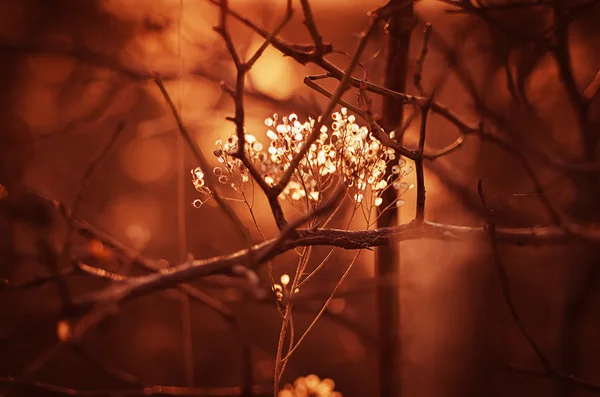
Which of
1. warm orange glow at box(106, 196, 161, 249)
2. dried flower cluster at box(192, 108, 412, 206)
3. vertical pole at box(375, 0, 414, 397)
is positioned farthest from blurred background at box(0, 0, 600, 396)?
dried flower cluster at box(192, 108, 412, 206)

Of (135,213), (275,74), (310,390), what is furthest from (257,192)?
(135,213)

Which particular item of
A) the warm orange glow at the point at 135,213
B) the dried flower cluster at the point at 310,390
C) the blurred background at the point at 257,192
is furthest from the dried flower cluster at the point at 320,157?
the warm orange glow at the point at 135,213

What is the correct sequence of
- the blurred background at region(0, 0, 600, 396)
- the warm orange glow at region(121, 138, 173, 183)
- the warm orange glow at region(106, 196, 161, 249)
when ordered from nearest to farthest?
1. the blurred background at region(0, 0, 600, 396)
2. the warm orange glow at region(106, 196, 161, 249)
3. the warm orange glow at region(121, 138, 173, 183)

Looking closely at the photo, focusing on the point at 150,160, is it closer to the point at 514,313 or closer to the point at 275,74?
the point at 275,74

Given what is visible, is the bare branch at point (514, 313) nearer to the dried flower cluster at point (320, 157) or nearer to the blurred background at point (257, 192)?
the dried flower cluster at point (320, 157)

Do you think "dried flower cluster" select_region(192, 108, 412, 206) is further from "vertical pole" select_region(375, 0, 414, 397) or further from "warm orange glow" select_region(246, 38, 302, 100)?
"warm orange glow" select_region(246, 38, 302, 100)

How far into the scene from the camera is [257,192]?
47.1 inches

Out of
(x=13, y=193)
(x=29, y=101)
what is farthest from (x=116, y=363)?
(x=13, y=193)

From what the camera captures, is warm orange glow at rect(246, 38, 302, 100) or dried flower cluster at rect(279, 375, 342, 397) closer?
dried flower cluster at rect(279, 375, 342, 397)

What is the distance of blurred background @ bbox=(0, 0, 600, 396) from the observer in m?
1.23

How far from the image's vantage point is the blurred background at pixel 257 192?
123cm

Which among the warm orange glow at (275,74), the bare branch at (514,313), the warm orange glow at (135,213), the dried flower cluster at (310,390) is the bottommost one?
the dried flower cluster at (310,390)

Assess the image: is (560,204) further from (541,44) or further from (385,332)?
(385,332)

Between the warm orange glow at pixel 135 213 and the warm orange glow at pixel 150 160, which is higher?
the warm orange glow at pixel 150 160
